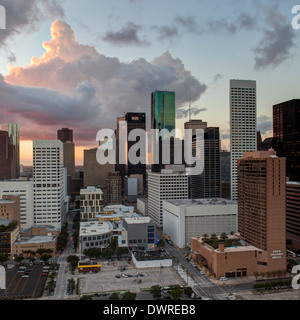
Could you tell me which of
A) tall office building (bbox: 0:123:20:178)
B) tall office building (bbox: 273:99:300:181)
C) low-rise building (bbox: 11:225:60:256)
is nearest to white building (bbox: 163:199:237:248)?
low-rise building (bbox: 11:225:60:256)

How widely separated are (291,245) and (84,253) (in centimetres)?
1718

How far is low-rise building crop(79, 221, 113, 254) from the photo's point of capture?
85.1 ft

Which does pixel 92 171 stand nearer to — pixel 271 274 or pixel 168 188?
pixel 168 188

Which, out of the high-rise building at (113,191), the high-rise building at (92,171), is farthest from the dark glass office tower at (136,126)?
the high-rise building at (113,191)

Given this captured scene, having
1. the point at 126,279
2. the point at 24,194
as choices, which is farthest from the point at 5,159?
the point at 126,279

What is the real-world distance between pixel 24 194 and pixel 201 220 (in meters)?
18.3

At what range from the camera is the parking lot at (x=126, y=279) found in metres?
18.4

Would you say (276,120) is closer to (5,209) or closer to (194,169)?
(194,169)

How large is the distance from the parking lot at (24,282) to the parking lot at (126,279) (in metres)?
2.36

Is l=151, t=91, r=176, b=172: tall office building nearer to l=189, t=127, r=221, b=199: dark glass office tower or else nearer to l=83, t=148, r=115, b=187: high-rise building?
l=83, t=148, r=115, b=187: high-rise building

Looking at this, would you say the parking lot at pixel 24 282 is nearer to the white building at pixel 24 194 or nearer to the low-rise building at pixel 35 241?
the low-rise building at pixel 35 241

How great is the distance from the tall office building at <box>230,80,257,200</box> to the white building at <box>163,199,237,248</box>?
1366 centimetres
